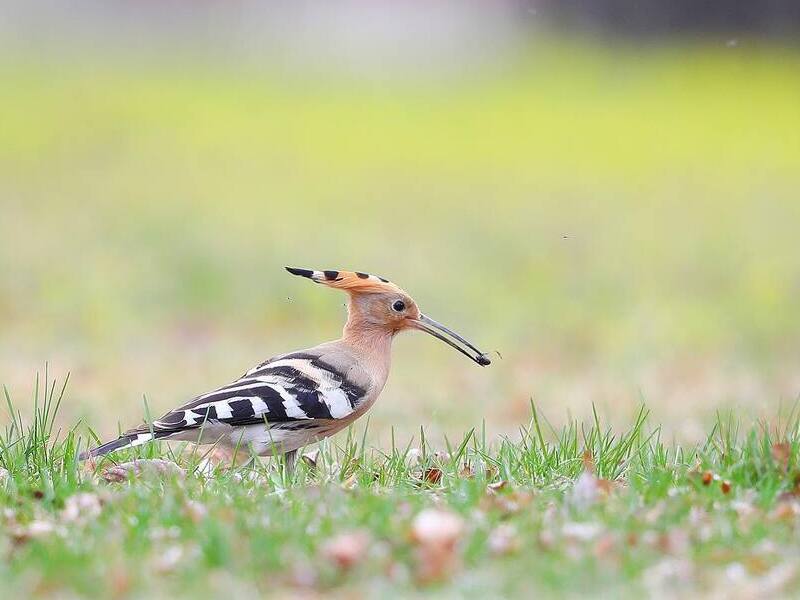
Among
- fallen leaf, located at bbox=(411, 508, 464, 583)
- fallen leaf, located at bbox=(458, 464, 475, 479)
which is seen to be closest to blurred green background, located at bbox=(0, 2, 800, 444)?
fallen leaf, located at bbox=(458, 464, 475, 479)

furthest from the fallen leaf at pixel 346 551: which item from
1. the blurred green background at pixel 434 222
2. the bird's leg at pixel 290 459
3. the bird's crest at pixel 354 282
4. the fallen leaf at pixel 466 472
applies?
the blurred green background at pixel 434 222

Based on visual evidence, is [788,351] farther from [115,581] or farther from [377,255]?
[115,581]

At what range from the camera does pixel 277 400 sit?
5281mm

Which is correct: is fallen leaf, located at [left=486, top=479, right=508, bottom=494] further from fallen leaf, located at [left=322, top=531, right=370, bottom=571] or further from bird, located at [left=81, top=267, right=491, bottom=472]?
fallen leaf, located at [left=322, top=531, right=370, bottom=571]

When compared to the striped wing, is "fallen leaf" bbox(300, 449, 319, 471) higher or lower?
lower

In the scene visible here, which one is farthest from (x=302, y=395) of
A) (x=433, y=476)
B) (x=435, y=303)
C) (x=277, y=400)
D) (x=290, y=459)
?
(x=435, y=303)

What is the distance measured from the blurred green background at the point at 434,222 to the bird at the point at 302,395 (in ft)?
2.93

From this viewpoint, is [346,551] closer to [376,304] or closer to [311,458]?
[376,304]

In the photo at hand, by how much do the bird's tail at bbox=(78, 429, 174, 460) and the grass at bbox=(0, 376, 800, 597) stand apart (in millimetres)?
77

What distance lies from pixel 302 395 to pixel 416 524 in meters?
1.27

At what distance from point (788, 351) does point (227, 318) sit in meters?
4.85

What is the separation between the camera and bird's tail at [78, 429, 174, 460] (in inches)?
203

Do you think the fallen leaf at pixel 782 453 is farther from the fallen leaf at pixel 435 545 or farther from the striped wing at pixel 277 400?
the striped wing at pixel 277 400

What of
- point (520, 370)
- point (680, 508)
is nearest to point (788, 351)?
point (520, 370)
